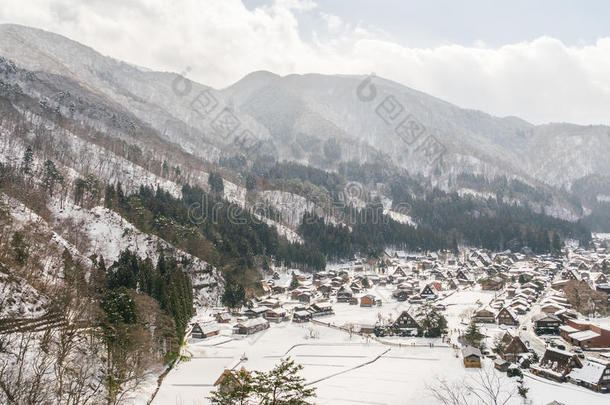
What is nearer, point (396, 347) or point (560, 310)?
point (396, 347)

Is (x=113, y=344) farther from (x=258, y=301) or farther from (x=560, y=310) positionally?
(x=560, y=310)

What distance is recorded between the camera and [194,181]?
13638cm

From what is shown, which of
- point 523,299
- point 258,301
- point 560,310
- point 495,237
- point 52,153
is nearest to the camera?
point 560,310

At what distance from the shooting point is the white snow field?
30953 mm

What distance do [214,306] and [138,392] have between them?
1408 inches

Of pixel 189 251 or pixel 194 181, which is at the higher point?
pixel 194 181

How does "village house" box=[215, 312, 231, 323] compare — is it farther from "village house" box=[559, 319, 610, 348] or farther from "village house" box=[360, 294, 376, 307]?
"village house" box=[559, 319, 610, 348]

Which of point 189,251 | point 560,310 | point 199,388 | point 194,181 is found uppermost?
point 194,181

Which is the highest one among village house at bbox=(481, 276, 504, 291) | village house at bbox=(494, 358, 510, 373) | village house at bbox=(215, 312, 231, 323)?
village house at bbox=(481, 276, 504, 291)

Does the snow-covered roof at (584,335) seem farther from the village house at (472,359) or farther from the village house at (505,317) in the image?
the village house at (472,359)

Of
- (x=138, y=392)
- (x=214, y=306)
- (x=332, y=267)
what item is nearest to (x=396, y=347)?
(x=138, y=392)

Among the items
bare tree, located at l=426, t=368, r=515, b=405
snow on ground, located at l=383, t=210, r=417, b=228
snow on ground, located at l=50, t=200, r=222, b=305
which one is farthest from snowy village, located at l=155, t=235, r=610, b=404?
snow on ground, located at l=383, t=210, r=417, b=228

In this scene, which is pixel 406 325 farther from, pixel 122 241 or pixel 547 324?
pixel 122 241

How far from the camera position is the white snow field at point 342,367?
1219 inches
